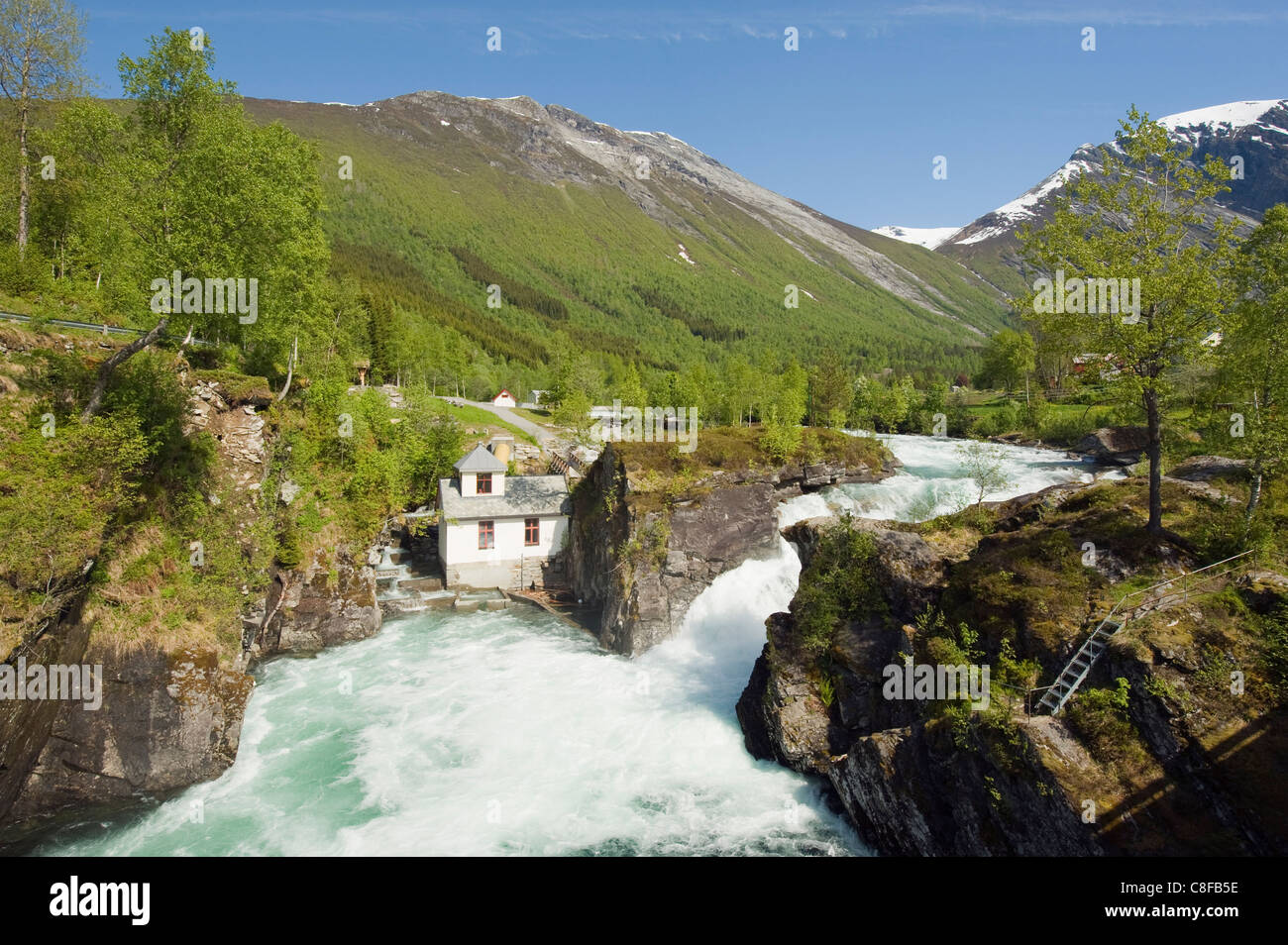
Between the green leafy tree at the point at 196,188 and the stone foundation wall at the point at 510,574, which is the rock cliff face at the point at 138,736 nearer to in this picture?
the green leafy tree at the point at 196,188

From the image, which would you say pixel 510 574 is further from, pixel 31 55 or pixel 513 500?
pixel 31 55

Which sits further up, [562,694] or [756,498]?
[756,498]

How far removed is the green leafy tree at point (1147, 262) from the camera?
51.9ft

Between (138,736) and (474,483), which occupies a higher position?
(474,483)

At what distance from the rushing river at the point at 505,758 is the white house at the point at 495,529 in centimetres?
579

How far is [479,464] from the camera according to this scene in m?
39.4

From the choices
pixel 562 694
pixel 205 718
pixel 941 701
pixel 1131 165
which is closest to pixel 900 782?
pixel 941 701

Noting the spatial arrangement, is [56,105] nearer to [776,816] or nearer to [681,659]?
[681,659]

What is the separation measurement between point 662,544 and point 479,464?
14833mm

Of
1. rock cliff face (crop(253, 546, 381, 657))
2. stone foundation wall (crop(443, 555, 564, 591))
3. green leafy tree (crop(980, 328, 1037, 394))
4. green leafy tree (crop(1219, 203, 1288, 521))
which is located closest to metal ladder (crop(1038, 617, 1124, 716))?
green leafy tree (crop(1219, 203, 1288, 521))

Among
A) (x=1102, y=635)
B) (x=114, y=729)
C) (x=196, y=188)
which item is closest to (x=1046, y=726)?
(x=1102, y=635)

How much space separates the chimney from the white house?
10.8 meters

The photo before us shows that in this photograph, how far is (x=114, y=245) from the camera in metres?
23.1

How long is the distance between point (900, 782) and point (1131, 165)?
17.5 meters
